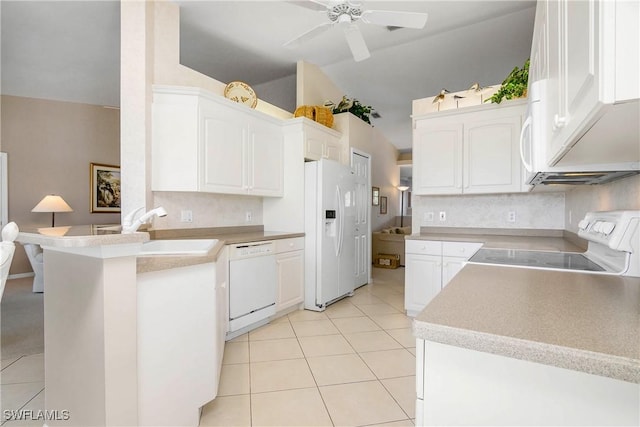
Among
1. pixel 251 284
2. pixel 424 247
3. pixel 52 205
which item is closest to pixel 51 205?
pixel 52 205

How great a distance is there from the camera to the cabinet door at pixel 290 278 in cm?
334

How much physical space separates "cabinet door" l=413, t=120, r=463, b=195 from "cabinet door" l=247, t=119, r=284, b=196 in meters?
1.56

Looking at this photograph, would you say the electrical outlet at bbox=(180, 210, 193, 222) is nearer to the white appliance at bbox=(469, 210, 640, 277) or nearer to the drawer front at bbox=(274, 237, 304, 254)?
the drawer front at bbox=(274, 237, 304, 254)

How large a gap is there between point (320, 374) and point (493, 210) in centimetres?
248

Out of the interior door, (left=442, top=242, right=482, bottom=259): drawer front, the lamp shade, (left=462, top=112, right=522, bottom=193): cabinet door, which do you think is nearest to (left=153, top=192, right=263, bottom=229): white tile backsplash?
the interior door

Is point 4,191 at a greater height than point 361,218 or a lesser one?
greater

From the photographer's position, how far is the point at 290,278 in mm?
3477

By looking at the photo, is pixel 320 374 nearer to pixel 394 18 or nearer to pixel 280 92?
pixel 394 18

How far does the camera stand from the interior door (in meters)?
4.54

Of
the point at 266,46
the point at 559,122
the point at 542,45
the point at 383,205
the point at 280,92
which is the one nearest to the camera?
the point at 559,122

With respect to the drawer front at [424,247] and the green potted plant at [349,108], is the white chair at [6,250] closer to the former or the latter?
the drawer front at [424,247]

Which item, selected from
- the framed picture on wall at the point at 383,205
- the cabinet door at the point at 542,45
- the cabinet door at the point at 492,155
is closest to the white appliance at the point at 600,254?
the cabinet door at the point at 542,45

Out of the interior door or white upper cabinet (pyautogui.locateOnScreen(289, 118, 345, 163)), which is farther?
the interior door

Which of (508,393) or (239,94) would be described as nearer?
(508,393)
